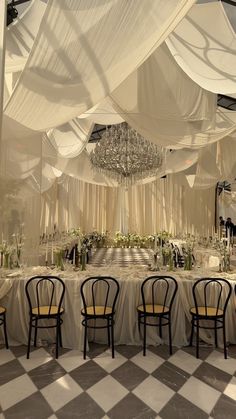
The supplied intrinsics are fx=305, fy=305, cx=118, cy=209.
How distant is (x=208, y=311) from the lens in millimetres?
3625

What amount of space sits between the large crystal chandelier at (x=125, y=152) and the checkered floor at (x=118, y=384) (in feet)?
11.9

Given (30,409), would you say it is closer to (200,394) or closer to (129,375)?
(129,375)

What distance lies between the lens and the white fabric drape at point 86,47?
170cm

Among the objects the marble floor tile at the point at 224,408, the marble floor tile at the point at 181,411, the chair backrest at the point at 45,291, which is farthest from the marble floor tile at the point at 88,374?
the marble floor tile at the point at 224,408

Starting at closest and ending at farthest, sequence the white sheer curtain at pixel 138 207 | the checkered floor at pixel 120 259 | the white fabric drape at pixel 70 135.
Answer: the white fabric drape at pixel 70 135 < the checkered floor at pixel 120 259 < the white sheer curtain at pixel 138 207

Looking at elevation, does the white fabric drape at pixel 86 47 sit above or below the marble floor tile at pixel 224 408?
above

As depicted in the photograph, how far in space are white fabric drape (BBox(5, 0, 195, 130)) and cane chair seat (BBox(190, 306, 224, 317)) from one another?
2.67 m

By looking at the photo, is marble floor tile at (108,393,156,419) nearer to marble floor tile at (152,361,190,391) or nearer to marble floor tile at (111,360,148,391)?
marble floor tile at (111,360,148,391)

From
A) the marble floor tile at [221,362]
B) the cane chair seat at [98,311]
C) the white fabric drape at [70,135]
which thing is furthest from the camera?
the white fabric drape at [70,135]

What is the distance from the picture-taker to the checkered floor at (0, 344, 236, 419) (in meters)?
2.47

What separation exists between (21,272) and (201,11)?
11.9 feet

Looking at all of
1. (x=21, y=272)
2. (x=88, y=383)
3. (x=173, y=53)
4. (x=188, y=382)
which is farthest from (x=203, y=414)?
(x=173, y=53)

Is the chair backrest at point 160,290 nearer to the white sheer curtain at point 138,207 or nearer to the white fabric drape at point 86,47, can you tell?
the white fabric drape at point 86,47

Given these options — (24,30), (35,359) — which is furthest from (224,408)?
(24,30)
